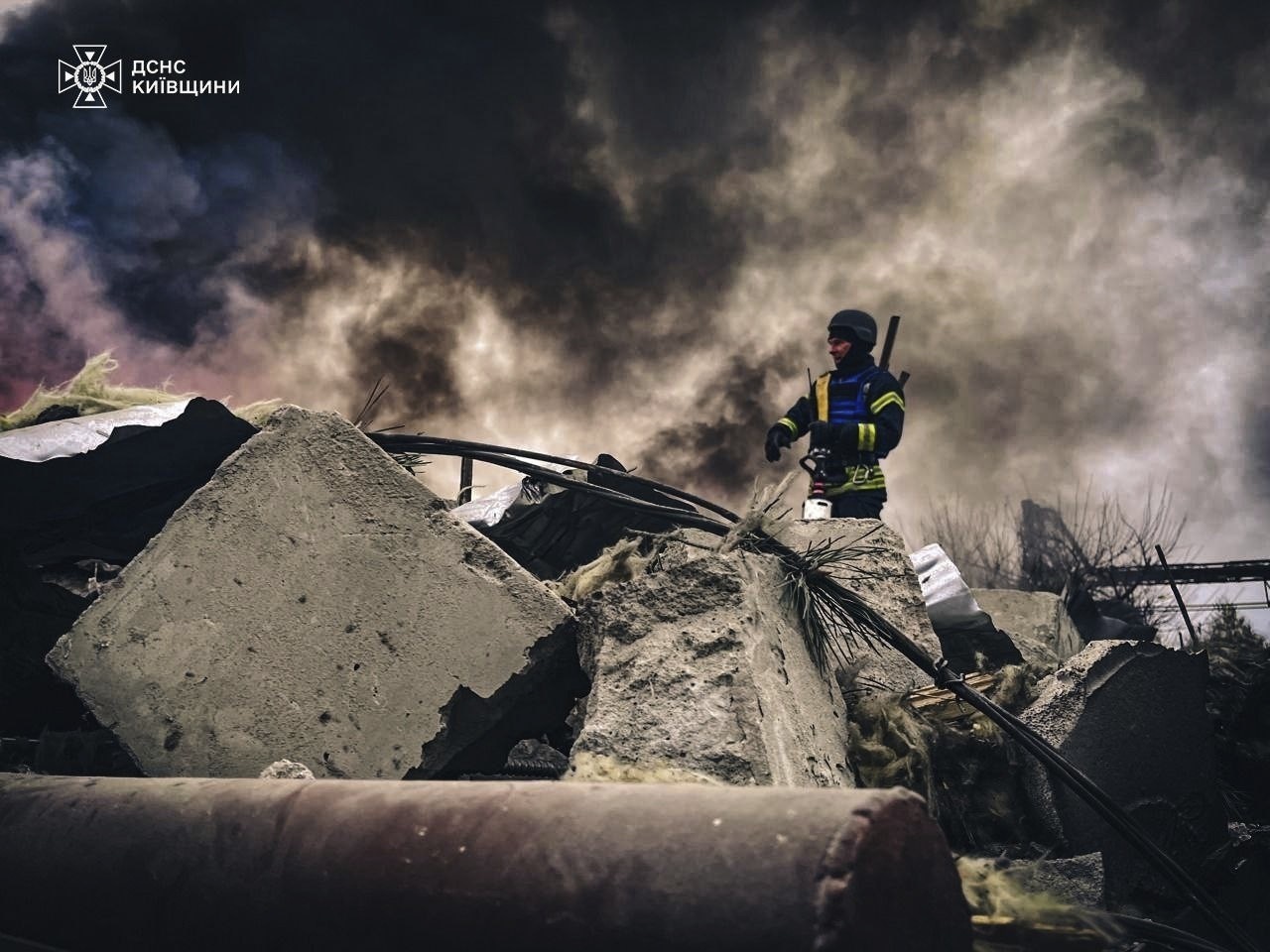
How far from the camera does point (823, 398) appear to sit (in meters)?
5.74

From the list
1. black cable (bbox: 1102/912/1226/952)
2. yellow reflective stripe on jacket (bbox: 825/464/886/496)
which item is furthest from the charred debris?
yellow reflective stripe on jacket (bbox: 825/464/886/496)

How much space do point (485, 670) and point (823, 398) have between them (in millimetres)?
3593

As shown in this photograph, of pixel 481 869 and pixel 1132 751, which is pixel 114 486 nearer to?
pixel 481 869

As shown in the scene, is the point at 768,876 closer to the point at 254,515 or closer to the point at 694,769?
the point at 694,769

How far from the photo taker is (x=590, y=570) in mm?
3039

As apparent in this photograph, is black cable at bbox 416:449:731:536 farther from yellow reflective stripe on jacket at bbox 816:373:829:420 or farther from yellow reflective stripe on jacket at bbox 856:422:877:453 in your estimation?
yellow reflective stripe on jacket at bbox 816:373:829:420

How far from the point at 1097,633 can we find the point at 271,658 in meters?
5.97

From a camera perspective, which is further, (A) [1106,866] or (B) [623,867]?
(A) [1106,866]

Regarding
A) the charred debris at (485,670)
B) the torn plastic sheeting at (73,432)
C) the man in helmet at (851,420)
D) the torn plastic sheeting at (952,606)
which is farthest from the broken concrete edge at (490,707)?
the man in helmet at (851,420)

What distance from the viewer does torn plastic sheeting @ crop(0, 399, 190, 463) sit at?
2.73 metres

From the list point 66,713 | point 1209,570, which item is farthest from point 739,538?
point 1209,570

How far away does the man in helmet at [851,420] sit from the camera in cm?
533

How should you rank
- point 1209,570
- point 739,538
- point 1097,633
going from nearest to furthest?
point 739,538 → point 1097,633 → point 1209,570

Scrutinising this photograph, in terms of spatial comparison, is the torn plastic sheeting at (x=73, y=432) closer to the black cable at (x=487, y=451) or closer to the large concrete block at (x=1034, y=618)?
the black cable at (x=487, y=451)
